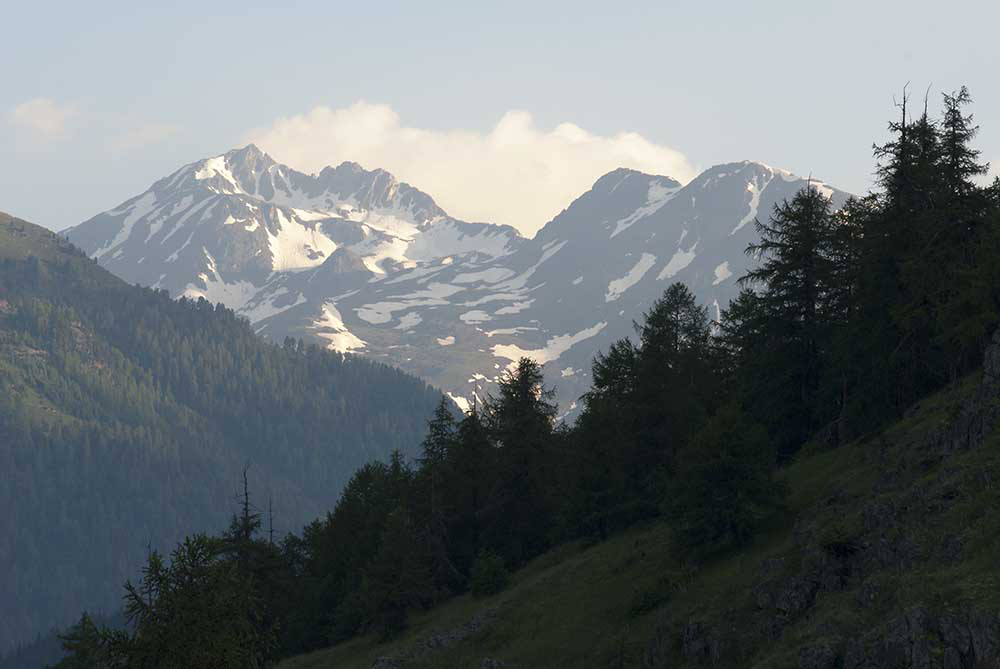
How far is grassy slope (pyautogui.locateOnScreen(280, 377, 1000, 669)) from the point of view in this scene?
100 ft

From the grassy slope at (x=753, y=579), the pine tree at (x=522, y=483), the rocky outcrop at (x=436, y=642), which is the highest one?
the pine tree at (x=522, y=483)

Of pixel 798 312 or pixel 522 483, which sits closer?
pixel 798 312

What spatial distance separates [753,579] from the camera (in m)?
39.3

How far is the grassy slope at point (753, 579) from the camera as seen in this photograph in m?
30.5

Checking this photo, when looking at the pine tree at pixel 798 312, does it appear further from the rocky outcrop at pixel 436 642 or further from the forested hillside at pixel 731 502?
the rocky outcrop at pixel 436 642

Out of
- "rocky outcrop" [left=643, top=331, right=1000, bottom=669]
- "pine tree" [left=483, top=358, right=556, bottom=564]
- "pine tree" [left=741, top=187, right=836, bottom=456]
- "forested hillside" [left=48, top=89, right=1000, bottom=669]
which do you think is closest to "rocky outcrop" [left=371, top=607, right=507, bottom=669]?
"forested hillside" [left=48, top=89, right=1000, bottom=669]

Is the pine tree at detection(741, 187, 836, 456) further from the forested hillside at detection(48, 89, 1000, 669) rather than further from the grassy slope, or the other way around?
the grassy slope

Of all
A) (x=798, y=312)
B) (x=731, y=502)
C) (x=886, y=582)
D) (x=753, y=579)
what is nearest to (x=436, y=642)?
(x=731, y=502)

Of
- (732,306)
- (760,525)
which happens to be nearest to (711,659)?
(760,525)

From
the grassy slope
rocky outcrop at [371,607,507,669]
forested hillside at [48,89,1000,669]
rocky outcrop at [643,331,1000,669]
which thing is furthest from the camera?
rocky outcrop at [371,607,507,669]

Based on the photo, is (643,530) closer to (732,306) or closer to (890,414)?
(890,414)

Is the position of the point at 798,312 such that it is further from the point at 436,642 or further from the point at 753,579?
the point at 436,642

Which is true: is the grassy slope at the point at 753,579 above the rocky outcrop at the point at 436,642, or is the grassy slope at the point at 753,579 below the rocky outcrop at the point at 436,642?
above

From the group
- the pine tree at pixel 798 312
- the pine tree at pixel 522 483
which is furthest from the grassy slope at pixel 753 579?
the pine tree at pixel 522 483
